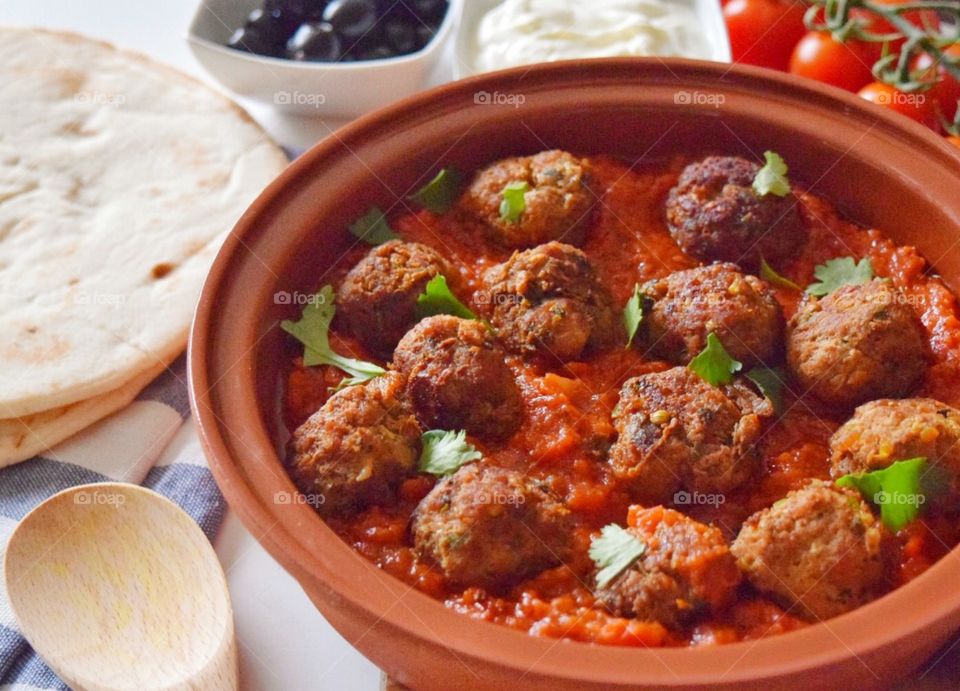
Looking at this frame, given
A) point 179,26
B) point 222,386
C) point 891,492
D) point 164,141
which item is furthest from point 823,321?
point 179,26

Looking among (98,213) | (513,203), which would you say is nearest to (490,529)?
(513,203)

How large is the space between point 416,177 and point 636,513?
1.63m

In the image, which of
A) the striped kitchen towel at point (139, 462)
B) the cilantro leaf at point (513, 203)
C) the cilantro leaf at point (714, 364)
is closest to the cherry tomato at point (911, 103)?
the cilantro leaf at point (513, 203)

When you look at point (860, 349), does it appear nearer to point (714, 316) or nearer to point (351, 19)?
point (714, 316)

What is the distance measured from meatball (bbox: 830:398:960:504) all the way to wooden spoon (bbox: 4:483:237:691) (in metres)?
1.95

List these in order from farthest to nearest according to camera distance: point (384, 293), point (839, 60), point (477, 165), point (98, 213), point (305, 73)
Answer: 1. point (839, 60)
2. point (305, 73)
3. point (98, 213)
4. point (477, 165)
5. point (384, 293)

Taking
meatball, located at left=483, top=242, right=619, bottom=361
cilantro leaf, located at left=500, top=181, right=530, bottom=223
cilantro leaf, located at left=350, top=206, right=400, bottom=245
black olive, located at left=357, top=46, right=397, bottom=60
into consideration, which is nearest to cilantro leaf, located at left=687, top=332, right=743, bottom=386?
meatball, located at left=483, top=242, right=619, bottom=361

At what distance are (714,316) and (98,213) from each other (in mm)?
2639

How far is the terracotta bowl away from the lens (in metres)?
2.55

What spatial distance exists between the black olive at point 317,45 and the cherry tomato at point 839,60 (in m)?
2.35

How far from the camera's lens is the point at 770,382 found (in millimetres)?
3357

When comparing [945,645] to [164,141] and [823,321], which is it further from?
[164,141]
